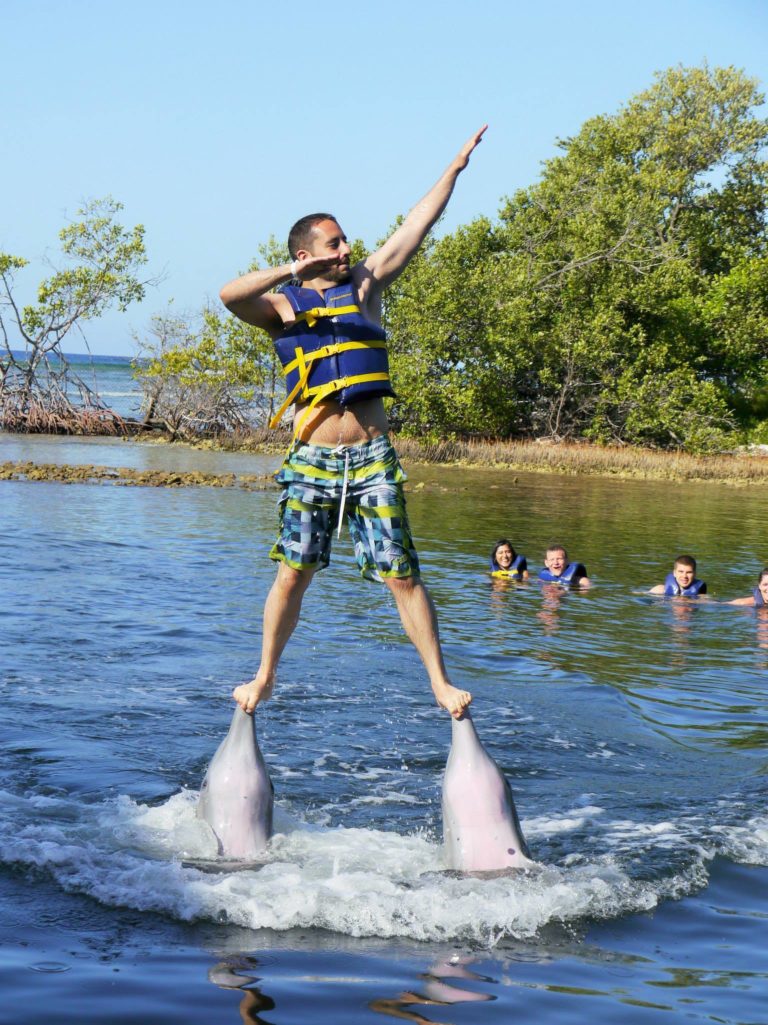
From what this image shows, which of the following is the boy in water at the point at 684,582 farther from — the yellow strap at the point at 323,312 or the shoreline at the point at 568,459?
the shoreline at the point at 568,459

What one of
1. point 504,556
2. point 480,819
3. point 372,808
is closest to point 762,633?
point 504,556

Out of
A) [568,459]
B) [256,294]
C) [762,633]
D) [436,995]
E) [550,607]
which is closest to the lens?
[436,995]

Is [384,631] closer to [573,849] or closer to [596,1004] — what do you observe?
[573,849]

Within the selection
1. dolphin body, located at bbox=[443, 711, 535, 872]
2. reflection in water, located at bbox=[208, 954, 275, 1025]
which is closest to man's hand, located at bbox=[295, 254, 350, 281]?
dolphin body, located at bbox=[443, 711, 535, 872]

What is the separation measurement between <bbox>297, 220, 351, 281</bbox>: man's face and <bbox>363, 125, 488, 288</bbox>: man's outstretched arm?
0.19 m

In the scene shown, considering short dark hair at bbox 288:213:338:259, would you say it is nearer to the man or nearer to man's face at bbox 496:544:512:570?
the man

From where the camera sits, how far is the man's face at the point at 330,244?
19.6 feet

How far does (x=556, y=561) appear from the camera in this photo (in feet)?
56.6

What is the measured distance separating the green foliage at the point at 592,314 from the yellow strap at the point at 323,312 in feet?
119

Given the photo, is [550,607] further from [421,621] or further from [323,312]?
[323,312]

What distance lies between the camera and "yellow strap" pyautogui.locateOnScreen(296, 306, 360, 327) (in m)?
6.10

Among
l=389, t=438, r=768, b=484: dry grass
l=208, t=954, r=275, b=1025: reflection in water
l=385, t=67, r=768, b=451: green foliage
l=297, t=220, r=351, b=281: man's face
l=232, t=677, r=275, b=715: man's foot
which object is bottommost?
l=208, t=954, r=275, b=1025: reflection in water

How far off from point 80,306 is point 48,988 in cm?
4432

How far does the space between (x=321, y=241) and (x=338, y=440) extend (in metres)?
0.97
